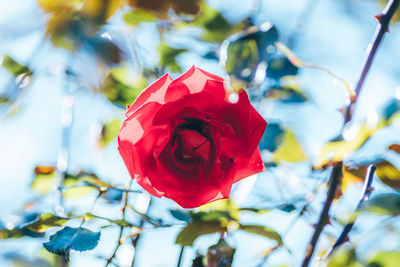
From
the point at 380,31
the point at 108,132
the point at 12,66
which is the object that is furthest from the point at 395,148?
the point at 12,66

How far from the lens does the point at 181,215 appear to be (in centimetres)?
46

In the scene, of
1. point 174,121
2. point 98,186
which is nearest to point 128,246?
point 98,186

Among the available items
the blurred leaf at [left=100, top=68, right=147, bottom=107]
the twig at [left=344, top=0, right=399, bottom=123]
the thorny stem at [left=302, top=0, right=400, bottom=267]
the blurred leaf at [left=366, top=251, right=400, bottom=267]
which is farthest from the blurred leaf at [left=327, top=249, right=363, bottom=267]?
the blurred leaf at [left=100, top=68, right=147, bottom=107]

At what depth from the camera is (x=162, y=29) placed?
0.65 m

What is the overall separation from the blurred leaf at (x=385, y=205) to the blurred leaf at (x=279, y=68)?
0.96ft

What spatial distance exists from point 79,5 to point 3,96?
0.69ft

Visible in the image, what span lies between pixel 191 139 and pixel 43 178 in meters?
0.34

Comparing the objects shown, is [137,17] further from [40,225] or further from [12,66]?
[40,225]

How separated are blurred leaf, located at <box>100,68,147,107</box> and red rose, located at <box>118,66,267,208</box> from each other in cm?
12

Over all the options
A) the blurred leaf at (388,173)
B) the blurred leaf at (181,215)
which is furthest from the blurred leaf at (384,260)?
the blurred leaf at (181,215)

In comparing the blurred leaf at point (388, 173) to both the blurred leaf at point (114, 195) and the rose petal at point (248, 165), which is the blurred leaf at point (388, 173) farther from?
the blurred leaf at point (114, 195)

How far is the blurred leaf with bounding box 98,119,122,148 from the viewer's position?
637 mm

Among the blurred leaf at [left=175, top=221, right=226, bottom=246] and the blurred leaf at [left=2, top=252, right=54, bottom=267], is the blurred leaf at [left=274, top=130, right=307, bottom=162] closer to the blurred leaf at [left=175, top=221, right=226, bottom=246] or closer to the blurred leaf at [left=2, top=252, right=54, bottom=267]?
the blurred leaf at [left=175, top=221, right=226, bottom=246]

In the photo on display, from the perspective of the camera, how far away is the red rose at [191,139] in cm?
39
